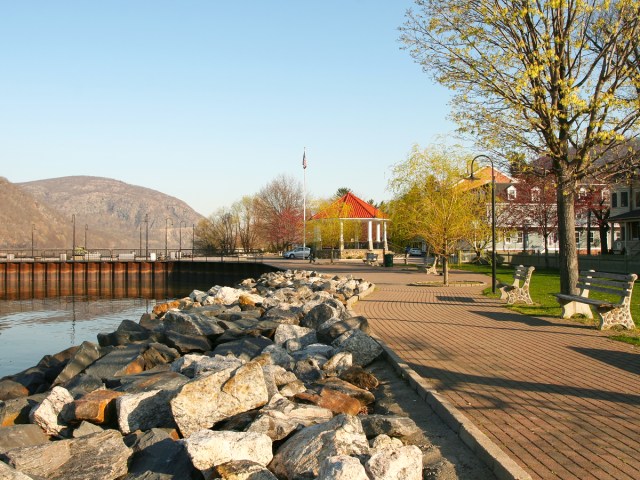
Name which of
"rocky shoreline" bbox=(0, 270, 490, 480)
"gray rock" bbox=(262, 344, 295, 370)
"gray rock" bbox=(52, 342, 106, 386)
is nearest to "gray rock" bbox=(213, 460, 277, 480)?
"rocky shoreline" bbox=(0, 270, 490, 480)

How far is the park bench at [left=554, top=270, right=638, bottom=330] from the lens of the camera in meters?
12.5

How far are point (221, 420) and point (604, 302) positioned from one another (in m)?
8.68

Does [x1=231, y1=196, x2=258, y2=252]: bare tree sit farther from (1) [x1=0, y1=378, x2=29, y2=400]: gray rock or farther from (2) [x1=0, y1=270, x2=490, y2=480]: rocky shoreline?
(2) [x1=0, y1=270, x2=490, y2=480]: rocky shoreline

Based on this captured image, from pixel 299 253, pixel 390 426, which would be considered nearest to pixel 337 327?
pixel 390 426

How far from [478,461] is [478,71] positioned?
1211cm

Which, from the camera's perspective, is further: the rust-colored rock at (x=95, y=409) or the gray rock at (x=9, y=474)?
the rust-colored rock at (x=95, y=409)

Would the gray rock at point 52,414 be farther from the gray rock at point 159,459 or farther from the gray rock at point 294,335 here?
the gray rock at point 294,335

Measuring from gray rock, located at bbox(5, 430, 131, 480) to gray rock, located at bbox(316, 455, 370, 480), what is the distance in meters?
2.05

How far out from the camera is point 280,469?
18.8 ft

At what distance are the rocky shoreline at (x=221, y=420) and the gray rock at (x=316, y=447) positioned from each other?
0.01 metres

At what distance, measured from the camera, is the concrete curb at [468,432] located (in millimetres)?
5090

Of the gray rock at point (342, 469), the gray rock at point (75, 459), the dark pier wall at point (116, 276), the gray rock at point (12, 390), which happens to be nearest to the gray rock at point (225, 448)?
the gray rock at point (75, 459)

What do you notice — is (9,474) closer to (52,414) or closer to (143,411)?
(143,411)

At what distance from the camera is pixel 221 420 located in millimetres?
7027
